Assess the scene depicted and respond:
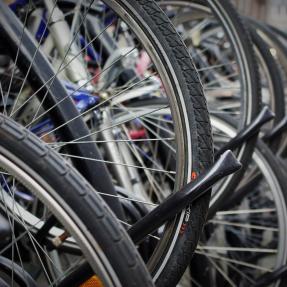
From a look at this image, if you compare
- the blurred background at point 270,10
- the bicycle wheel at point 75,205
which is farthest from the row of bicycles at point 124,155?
the blurred background at point 270,10

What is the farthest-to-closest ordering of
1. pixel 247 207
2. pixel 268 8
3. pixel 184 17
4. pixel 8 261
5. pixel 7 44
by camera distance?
1. pixel 268 8
2. pixel 247 207
3. pixel 184 17
4. pixel 7 44
5. pixel 8 261

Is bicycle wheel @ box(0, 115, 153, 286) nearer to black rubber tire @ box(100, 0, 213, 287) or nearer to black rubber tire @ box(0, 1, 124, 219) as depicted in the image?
black rubber tire @ box(100, 0, 213, 287)

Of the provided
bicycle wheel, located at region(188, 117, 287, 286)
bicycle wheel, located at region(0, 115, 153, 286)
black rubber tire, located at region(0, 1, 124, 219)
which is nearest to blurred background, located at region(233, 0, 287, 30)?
bicycle wheel, located at region(188, 117, 287, 286)

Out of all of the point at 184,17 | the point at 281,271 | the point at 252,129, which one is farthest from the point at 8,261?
the point at 184,17

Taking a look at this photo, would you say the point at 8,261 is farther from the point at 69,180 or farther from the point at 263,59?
the point at 263,59

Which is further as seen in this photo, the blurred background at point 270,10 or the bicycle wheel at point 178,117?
the blurred background at point 270,10

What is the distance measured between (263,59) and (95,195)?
1.67 meters

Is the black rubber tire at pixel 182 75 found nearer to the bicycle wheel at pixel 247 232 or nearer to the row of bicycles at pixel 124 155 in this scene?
Answer: the row of bicycles at pixel 124 155

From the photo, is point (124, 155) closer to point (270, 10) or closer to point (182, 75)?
point (182, 75)

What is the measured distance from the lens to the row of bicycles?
3.30ft

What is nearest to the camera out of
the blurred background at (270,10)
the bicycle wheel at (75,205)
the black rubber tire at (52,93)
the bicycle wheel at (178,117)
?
the bicycle wheel at (75,205)

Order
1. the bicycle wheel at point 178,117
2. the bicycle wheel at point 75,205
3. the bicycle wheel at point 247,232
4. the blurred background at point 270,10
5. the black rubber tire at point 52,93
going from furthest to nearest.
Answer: the blurred background at point 270,10 → the bicycle wheel at point 247,232 → the black rubber tire at point 52,93 → the bicycle wheel at point 178,117 → the bicycle wheel at point 75,205

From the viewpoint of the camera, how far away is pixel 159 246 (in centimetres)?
Result: 132

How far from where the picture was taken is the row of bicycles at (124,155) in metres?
1.00
